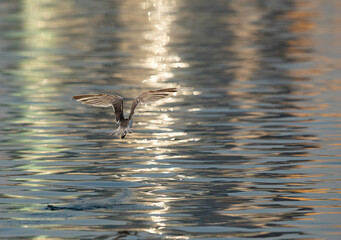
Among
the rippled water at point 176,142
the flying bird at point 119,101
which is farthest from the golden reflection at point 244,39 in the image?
the flying bird at point 119,101

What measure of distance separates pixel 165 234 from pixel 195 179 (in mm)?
3808

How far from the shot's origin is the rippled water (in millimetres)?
14953

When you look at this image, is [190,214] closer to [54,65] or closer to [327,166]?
[327,166]

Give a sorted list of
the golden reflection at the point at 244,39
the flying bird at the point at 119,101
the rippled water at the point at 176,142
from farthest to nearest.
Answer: the golden reflection at the point at 244,39 < the rippled water at the point at 176,142 < the flying bird at the point at 119,101

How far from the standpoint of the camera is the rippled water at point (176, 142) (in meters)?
15.0

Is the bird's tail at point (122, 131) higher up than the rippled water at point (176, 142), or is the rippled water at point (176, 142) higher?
the bird's tail at point (122, 131)

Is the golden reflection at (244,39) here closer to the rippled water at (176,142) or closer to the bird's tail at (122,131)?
the rippled water at (176,142)

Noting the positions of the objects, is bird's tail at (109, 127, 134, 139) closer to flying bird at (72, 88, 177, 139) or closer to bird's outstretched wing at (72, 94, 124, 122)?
flying bird at (72, 88, 177, 139)

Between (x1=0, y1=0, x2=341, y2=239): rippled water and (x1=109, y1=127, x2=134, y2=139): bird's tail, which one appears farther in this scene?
(x1=0, y1=0, x2=341, y2=239): rippled water

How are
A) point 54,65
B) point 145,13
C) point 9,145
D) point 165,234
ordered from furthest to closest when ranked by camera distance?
point 145,13
point 54,65
point 9,145
point 165,234

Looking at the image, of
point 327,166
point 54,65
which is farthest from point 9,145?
point 54,65

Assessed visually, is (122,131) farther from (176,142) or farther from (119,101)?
(176,142)

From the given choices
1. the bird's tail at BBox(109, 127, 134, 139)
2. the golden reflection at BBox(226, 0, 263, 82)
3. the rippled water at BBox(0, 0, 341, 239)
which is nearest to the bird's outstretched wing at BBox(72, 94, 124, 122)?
the bird's tail at BBox(109, 127, 134, 139)

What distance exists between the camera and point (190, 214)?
49.9 feet
